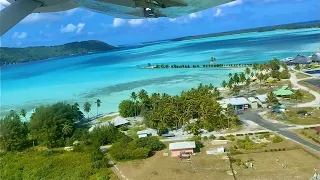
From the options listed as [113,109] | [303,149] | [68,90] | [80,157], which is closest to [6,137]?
[80,157]

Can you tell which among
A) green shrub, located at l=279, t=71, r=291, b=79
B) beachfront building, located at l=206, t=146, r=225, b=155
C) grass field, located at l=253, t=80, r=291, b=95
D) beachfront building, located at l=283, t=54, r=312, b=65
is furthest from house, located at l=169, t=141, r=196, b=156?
beachfront building, located at l=283, t=54, r=312, b=65

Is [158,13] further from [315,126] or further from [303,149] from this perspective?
[315,126]

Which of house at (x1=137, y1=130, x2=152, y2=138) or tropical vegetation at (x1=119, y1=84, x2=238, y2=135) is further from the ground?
tropical vegetation at (x1=119, y1=84, x2=238, y2=135)

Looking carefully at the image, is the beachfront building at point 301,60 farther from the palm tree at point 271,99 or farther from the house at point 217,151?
the house at point 217,151

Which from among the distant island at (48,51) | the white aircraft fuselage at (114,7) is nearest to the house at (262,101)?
the white aircraft fuselage at (114,7)

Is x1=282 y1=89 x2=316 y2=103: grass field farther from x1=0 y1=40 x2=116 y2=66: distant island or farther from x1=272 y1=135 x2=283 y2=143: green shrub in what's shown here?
x1=0 y1=40 x2=116 y2=66: distant island

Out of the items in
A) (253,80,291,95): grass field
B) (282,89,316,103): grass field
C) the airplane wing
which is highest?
the airplane wing

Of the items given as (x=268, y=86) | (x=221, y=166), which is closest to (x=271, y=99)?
(x=268, y=86)
